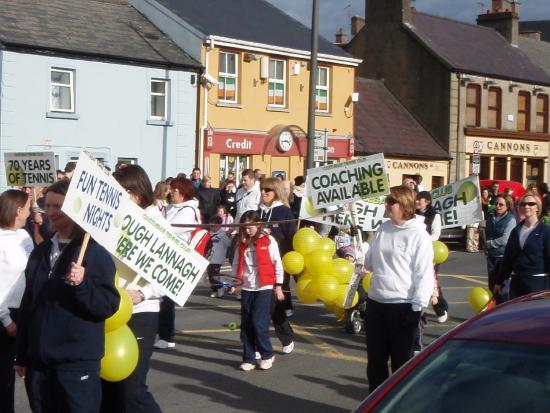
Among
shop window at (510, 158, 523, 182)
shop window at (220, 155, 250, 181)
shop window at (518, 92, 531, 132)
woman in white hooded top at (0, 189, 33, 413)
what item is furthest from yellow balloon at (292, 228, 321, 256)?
shop window at (518, 92, 531, 132)

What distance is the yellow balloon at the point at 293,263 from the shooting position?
10.6 meters

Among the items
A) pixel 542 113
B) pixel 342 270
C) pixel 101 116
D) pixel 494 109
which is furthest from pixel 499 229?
pixel 542 113

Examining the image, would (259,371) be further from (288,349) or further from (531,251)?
(531,251)

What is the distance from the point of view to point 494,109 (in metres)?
44.6

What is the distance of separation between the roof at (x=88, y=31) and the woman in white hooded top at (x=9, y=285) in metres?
21.7

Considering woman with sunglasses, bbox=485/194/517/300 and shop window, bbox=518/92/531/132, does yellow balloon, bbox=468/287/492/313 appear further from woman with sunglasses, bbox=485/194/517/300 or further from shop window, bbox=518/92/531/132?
shop window, bbox=518/92/531/132

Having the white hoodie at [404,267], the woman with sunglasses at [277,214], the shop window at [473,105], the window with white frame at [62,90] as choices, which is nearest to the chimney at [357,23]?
the shop window at [473,105]

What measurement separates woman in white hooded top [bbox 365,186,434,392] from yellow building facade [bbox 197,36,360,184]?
2467 centimetres

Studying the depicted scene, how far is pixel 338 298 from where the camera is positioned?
10453mm

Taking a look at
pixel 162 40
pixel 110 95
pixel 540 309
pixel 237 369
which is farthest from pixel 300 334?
pixel 162 40

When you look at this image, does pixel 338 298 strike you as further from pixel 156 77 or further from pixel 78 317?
pixel 156 77

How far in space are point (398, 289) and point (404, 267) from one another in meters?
0.17

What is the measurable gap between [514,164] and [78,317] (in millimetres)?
43315

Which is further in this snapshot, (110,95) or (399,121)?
(399,121)
